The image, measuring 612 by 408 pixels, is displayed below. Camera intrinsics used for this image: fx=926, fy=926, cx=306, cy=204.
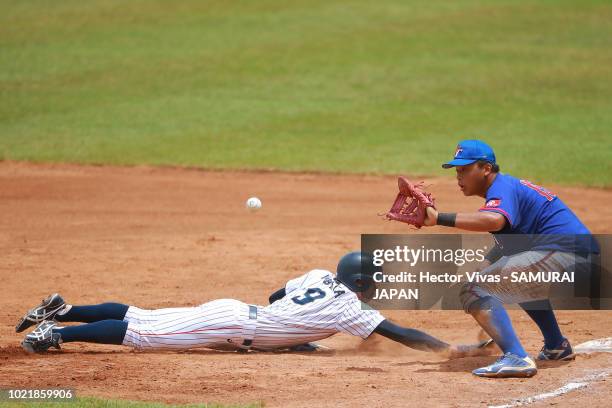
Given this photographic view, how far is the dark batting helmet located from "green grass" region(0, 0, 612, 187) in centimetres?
761

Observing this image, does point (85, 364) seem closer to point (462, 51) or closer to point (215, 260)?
point (215, 260)

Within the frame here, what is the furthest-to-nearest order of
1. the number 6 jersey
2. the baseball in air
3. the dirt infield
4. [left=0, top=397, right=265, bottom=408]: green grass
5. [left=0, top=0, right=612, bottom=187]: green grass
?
[left=0, top=0, right=612, bottom=187]: green grass → the baseball in air → the number 6 jersey → the dirt infield → [left=0, top=397, right=265, bottom=408]: green grass

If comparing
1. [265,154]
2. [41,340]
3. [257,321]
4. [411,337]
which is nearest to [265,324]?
[257,321]

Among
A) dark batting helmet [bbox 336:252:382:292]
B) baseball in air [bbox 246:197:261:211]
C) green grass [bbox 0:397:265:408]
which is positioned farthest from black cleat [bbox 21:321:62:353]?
baseball in air [bbox 246:197:261:211]

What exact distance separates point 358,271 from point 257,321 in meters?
0.80

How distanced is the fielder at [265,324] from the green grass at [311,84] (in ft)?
25.1

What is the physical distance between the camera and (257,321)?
6559 mm

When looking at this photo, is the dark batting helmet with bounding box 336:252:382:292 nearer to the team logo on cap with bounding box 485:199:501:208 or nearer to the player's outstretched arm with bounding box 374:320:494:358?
the player's outstretched arm with bounding box 374:320:494:358

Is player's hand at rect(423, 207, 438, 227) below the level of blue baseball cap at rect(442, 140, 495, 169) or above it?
below

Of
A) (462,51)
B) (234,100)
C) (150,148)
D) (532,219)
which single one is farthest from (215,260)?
(462,51)

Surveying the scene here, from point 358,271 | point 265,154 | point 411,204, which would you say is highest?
point 265,154

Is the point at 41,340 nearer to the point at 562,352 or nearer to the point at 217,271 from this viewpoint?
the point at 217,271

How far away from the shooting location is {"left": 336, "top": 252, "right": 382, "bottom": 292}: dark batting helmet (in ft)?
21.6

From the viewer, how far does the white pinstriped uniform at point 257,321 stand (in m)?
6.50
